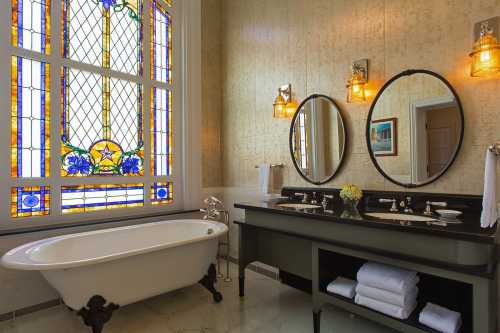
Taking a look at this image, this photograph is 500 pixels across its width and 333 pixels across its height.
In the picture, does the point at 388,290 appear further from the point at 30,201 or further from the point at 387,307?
the point at 30,201

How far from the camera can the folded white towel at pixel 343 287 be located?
181 centimetres

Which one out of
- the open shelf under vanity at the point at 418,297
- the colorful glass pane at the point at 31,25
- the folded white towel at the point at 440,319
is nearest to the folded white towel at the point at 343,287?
the open shelf under vanity at the point at 418,297

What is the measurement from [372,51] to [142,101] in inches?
90.4

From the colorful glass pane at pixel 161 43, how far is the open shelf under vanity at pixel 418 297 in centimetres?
258

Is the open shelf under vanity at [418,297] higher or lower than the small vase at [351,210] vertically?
lower

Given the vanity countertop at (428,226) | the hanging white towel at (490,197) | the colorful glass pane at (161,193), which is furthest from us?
the colorful glass pane at (161,193)

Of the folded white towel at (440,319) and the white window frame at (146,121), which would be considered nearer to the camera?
the folded white towel at (440,319)

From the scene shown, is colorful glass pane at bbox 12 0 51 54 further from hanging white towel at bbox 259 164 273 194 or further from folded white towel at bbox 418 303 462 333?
folded white towel at bbox 418 303 462 333

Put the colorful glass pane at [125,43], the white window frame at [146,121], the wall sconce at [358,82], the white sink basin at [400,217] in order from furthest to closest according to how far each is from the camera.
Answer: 1. the colorful glass pane at [125,43]
2. the white window frame at [146,121]
3. the wall sconce at [358,82]
4. the white sink basin at [400,217]

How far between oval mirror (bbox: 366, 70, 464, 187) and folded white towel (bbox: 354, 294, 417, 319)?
33.1 inches

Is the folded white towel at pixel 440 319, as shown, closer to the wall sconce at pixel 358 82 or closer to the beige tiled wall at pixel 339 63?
the beige tiled wall at pixel 339 63

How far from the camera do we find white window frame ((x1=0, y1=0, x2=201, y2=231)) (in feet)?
7.89

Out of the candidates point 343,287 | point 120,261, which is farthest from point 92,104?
point 343,287

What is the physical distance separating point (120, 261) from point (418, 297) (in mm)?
1980
